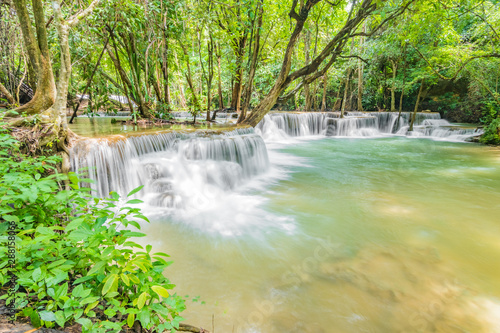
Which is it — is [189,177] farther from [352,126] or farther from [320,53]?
[352,126]

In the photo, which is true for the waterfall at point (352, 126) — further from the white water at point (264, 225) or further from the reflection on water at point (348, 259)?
the reflection on water at point (348, 259)

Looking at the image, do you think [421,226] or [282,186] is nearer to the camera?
[421,226]

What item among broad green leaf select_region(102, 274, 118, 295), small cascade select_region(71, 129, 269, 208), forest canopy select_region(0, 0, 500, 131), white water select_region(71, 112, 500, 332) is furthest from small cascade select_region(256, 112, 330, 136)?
broad green leaf select_region(102, 274, 118, 295)

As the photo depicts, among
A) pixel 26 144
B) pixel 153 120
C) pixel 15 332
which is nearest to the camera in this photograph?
pixel 15 332

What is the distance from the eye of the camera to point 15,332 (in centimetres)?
95

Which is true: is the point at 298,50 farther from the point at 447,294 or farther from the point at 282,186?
the point at 447,294

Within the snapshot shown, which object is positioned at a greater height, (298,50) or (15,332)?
(298,50)

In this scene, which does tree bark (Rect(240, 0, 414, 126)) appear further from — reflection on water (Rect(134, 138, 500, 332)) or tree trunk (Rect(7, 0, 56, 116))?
tree trunk (Rect(7, 0, 56, 116))

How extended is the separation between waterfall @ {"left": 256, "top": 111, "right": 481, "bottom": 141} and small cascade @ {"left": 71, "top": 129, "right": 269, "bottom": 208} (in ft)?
22.8

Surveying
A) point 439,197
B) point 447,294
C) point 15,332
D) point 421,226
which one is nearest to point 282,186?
point 421,226

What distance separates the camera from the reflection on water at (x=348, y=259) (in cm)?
204

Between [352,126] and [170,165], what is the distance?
13168 millimetres

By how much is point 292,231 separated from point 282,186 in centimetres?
226


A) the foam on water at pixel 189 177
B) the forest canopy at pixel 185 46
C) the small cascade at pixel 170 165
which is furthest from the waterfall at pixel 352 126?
the foam on water at pixel 189 177
